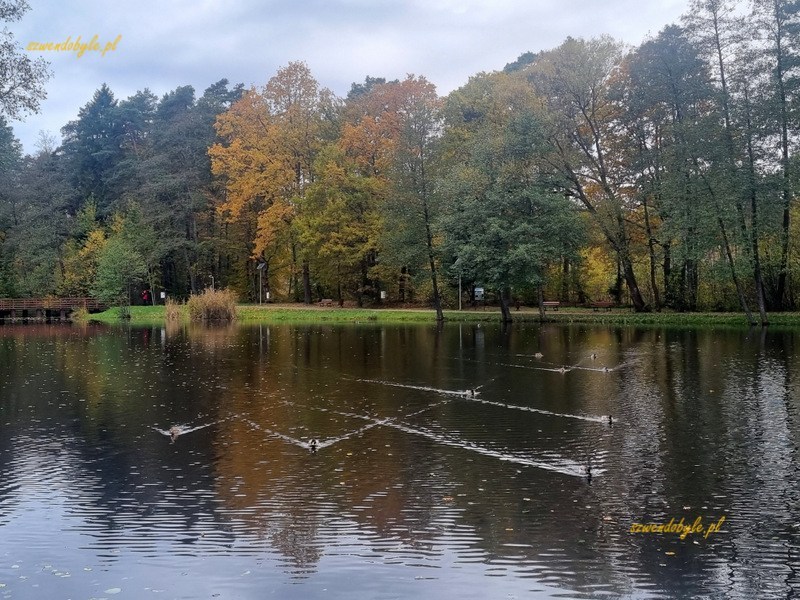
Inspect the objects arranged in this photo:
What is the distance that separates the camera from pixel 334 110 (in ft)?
193

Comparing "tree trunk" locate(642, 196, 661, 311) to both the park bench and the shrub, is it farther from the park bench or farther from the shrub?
the shrub

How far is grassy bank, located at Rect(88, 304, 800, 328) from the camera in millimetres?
40844

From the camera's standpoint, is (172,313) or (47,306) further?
(47,306)

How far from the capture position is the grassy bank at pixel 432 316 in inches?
1608

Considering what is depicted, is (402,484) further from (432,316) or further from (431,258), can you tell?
(432,316)

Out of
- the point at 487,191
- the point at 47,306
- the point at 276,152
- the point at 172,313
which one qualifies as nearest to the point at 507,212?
the point at 487,191

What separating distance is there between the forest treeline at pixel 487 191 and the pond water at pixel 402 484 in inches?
827

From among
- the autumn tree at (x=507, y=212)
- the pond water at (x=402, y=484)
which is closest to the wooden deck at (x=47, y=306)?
the autumn tree at (x=507, y=212)

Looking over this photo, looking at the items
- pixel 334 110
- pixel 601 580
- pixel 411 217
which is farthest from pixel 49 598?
pixel 334 110

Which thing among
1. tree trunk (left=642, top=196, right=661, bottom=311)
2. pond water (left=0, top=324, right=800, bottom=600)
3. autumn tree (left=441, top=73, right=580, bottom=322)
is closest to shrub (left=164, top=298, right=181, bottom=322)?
autumn tree (left=441, top=73, right=580, bottom=322)

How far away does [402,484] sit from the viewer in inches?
383

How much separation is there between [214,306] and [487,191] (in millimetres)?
22311

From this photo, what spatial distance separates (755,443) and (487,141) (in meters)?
33.5

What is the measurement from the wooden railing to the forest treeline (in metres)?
2.35
